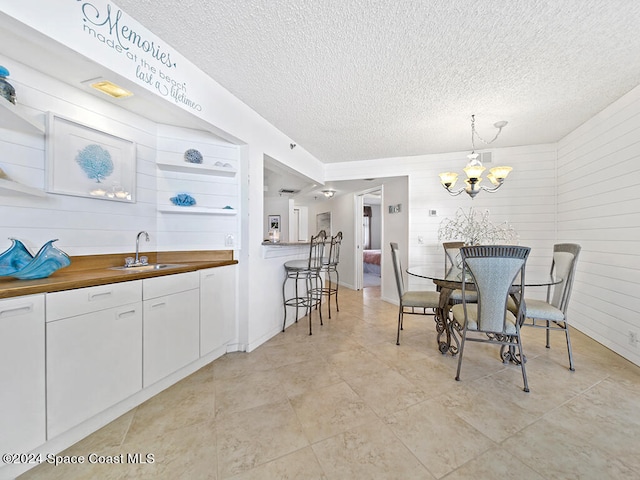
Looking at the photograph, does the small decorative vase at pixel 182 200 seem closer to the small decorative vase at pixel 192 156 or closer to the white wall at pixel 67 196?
A: the white wall at pixel 67 196

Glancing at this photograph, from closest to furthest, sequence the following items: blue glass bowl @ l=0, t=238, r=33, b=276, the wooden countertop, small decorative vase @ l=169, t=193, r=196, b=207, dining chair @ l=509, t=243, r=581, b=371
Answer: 1. the wooden countertop
2. blue glass bowl @ l=0, t=238, r=33, b=276
3. dining chair @ l=509, t=243, r=581, b=371
4. small decorative vase @ l=169, t=193, r=196, b=207

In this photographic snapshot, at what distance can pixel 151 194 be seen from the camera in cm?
247

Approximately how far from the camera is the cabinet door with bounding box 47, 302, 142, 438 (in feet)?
4.36

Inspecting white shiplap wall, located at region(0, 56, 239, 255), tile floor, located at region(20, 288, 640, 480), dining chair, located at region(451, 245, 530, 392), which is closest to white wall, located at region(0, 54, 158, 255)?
white shiplap wall, located at region(0, 56, 239, 255)

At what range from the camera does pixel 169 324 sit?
195cm

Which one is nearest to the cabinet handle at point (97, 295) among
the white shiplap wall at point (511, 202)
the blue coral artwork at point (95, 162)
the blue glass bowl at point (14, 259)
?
the blue glass bowl at point (14, 259)

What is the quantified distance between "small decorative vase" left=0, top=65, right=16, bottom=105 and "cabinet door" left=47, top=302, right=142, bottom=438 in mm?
1303

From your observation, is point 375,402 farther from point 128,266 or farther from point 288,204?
point 288,204

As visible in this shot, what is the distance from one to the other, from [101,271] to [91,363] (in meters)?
0.69

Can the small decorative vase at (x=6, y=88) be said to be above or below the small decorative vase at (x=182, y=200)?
above

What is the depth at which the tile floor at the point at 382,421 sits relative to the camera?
1291mm

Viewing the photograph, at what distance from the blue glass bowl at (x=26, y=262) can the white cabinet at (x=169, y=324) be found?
48cm

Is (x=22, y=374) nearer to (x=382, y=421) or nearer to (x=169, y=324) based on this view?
(x=169, y=324)

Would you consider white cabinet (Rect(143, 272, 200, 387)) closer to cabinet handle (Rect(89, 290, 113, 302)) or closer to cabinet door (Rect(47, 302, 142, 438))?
cabinet door (Rect(47, 302, 142, 438))
